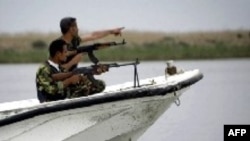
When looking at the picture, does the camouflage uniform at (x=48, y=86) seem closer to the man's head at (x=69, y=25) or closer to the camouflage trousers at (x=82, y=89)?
the camouflage trousers at (x=82, y=89)

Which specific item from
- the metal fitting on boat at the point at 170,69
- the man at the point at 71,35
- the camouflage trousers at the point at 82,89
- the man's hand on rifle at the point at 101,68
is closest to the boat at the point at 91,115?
the man's hand on rifle at the point at 101,68

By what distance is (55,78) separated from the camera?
9.28 m

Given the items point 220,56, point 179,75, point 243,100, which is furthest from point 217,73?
point 179,75

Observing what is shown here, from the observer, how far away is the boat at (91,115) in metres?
8.91

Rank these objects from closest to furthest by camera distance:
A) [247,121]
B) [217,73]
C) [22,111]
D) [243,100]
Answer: [22,111] → [247,121] → [243,100] → [217,73]

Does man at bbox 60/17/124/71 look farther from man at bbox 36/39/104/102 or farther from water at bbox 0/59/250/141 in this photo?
water at bbox 0/59/250/141

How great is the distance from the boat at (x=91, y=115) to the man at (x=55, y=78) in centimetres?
27

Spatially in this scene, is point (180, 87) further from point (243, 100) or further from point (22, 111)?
point (243, 100)

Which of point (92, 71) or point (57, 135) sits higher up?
point (92, 71)

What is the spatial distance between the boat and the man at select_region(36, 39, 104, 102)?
0.89 feet

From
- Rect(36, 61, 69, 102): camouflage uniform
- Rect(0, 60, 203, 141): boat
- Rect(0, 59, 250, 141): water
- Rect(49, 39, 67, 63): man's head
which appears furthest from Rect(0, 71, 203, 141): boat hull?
Rect(0, 59, 250, 141): water

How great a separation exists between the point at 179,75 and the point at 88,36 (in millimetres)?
1093

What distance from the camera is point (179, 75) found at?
10.0 m

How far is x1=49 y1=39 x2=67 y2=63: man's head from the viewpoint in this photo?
936 cm
